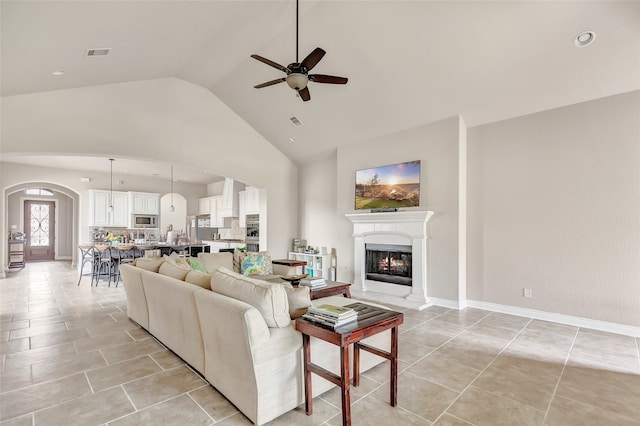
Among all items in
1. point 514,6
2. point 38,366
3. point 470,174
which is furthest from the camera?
point 470,174

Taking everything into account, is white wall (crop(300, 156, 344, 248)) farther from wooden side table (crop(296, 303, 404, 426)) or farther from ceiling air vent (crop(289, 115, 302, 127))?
wooden side table (crop(296, 303, 404, 426))

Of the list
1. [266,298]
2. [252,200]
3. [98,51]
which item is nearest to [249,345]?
[266,298]

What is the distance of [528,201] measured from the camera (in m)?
4.64

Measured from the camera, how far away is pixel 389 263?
5863 mm

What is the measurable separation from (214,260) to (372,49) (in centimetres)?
399

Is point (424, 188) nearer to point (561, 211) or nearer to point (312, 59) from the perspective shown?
point (561, 211)

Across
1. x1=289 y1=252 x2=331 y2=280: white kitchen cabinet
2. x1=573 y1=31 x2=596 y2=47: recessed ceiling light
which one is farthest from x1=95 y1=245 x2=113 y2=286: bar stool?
x1=573 y1=31 x2=596 y2=47: recessed ceiling light

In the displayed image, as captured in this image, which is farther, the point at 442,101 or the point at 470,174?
the point at 470,174

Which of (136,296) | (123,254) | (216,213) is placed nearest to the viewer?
(136,296)

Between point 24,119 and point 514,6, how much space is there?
6.68 m

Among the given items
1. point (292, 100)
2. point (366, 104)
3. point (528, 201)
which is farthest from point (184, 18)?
point (528, 201)

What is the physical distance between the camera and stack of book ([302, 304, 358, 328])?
2.04 m

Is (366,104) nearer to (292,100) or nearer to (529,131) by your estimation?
(292,100)

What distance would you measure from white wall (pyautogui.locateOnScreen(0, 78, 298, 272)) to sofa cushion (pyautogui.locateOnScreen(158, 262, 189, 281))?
3094mm
